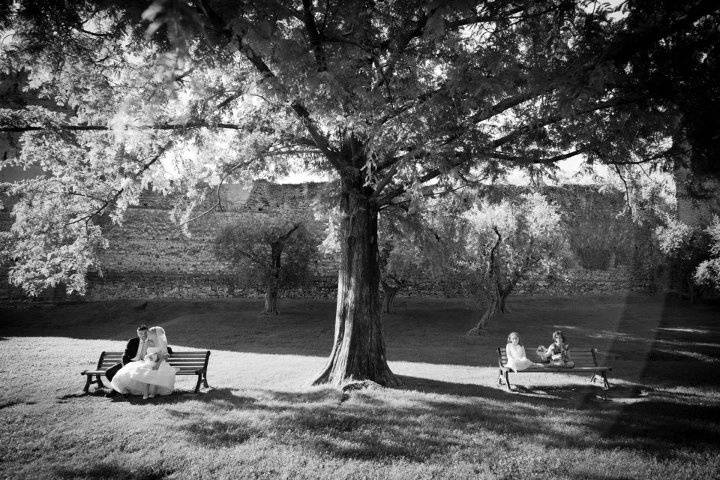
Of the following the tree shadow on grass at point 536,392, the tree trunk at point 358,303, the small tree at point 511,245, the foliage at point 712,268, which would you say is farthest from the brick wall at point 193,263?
the tree trunk at point 358,303

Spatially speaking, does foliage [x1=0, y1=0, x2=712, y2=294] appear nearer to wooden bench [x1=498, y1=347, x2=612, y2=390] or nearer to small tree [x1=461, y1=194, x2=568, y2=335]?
wooden bench [x1=498, y1=347, x2=612, y2=390]

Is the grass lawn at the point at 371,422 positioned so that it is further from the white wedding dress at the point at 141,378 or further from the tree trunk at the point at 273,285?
the tree trunk at the point at 273,285

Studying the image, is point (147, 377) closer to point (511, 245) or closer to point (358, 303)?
point (358, 303)

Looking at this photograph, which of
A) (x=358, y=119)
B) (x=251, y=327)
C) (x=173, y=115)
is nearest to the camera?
(x=358, y=119)

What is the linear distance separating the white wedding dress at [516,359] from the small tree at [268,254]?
1268 centimetres

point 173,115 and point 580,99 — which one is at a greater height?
point 173,115

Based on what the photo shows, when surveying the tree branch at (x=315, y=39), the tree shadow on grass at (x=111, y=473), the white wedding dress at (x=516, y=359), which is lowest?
the tree shadow on grass at (x=111, y=473)

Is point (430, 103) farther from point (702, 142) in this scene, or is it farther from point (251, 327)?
point (251, 327)

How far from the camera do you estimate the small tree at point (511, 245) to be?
14.1m

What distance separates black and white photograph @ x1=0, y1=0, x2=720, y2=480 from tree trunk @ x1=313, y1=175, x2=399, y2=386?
42mm

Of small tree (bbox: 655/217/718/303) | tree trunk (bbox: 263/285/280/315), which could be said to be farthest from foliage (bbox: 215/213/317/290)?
small tree (bbox: 655/217/718/303)

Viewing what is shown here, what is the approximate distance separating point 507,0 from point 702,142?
2.50 m

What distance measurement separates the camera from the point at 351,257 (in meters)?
7.54

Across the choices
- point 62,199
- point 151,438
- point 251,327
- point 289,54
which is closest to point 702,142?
point 289,54
